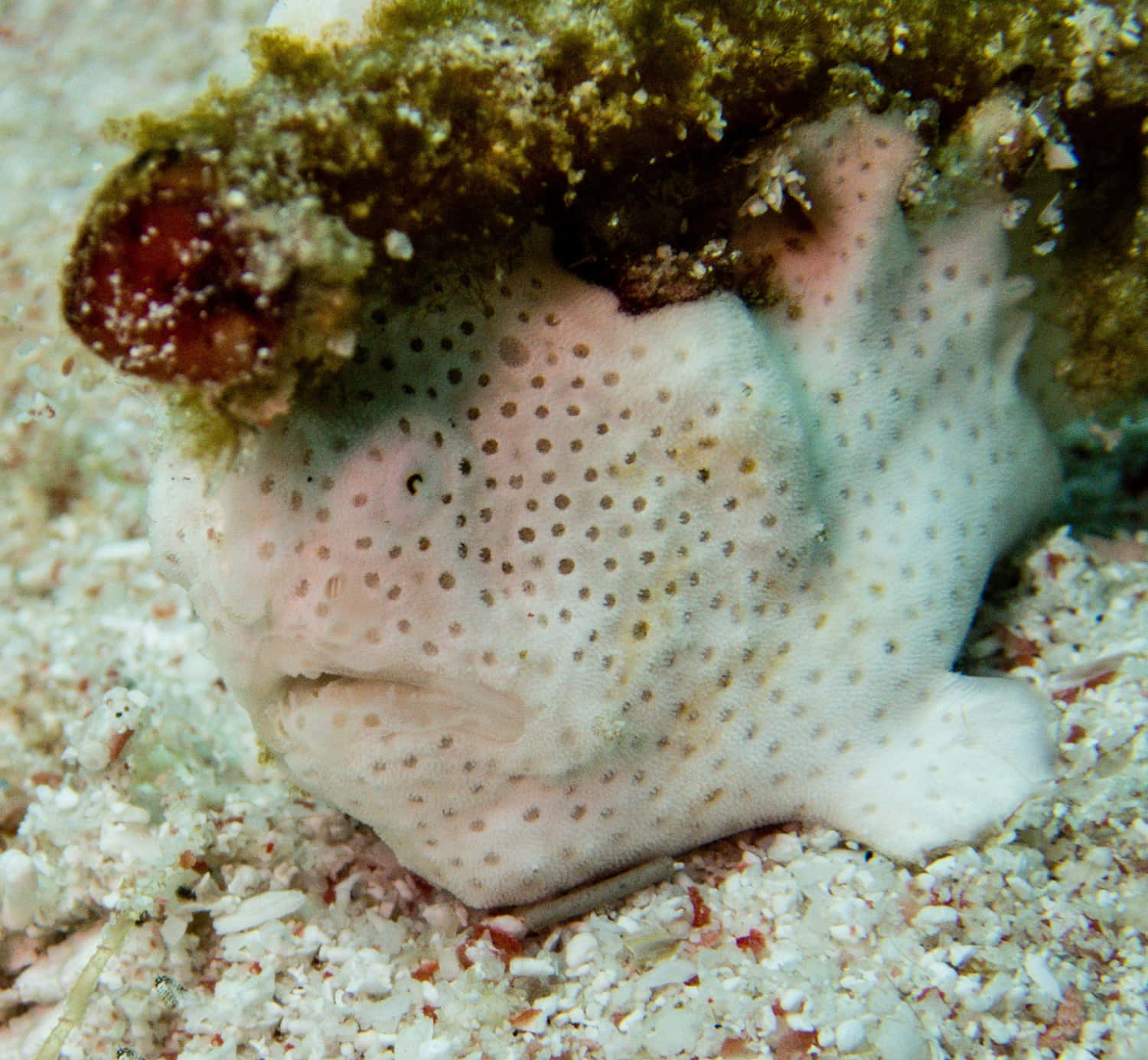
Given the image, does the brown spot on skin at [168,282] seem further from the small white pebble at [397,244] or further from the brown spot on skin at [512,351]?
the brown spot on skin at [512,351]

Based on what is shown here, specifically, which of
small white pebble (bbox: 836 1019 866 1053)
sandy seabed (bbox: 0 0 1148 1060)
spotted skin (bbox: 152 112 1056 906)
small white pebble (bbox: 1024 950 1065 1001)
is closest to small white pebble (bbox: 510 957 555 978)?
sandy seabed (bbox: 0 0 1148 1060)

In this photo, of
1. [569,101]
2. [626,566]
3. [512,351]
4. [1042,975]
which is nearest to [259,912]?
[626,566]

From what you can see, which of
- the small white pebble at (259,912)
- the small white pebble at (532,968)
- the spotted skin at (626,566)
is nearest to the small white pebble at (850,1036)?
the spotted skin at (626,566)

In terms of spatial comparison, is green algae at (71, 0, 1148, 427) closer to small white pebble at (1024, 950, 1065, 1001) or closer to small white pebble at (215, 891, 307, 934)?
small white pebble at (215, 891, 307, 934)

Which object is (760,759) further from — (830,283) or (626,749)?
(830,283)

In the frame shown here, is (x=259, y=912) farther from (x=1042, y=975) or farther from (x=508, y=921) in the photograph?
(x=1042, y=975)
